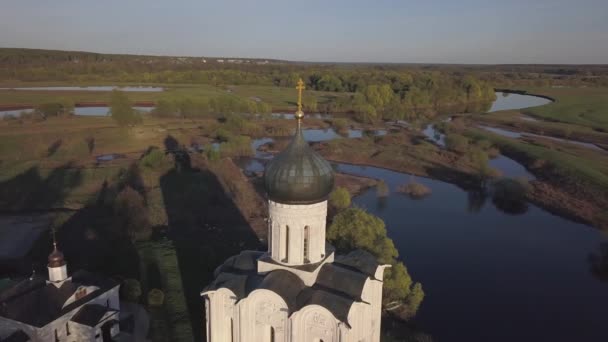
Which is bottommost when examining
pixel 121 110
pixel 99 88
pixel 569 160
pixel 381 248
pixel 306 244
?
pixel 569 160

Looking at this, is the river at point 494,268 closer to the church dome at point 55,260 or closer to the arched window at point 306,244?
the arched window at point 306,244

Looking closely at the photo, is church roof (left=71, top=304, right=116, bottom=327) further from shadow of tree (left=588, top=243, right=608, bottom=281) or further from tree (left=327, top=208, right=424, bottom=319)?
shadow of tree (left=588, top=243, right=608, bottom=281)

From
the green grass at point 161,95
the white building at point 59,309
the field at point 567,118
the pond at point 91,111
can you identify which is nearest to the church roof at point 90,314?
the white building at point 59,309

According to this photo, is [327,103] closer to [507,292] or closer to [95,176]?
[95,176]

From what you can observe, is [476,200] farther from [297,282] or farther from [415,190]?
[297,282]

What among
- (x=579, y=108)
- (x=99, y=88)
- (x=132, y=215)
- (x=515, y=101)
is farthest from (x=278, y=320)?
(x=515, y=101)
